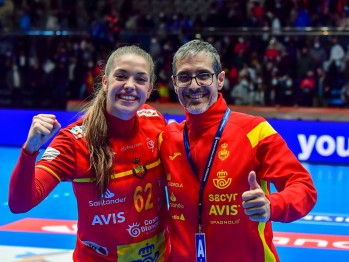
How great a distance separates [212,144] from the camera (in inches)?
124

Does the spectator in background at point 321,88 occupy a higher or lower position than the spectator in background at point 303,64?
lower

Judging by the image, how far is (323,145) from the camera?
12070 millimetres

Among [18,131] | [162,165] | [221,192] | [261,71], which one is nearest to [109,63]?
[162,165]

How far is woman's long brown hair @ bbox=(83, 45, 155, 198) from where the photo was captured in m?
3.20

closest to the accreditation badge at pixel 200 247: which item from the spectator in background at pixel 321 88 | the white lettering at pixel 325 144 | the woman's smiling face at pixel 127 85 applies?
the woman's smiling face at pixel 127 85

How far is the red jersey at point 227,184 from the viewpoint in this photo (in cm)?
305

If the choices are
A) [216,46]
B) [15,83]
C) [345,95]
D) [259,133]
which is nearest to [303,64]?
[345,95]

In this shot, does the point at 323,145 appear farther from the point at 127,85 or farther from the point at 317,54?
the point at 127,85

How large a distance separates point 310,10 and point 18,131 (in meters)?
8.87

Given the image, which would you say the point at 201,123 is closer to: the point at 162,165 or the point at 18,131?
the point at 162,165

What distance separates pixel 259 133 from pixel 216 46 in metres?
13.2

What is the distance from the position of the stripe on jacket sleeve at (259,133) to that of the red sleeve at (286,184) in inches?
2.5

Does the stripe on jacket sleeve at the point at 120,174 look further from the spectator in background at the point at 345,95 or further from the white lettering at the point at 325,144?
the spectator in background at the point at 345,95

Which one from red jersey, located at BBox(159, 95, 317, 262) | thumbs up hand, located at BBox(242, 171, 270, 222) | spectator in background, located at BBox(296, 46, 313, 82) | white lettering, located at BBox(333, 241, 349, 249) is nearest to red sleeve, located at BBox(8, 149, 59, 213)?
red jersey, located at BBox(159, 95, 317, 262)
